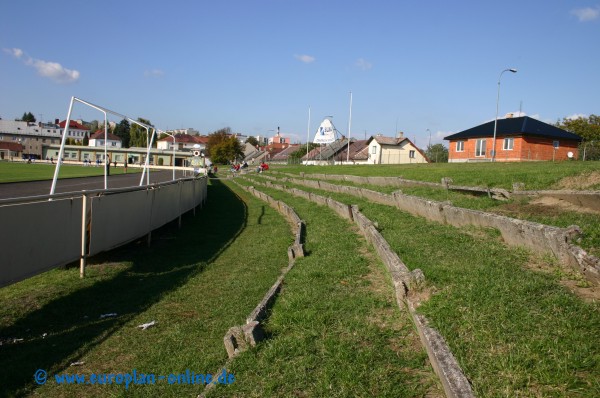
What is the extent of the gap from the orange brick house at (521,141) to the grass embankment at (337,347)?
36051 millimetres

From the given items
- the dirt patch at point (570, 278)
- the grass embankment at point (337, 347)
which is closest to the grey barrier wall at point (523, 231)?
the dirt patch at point (570, 278)

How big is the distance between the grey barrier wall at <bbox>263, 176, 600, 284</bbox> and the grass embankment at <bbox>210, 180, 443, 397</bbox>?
2.04 m

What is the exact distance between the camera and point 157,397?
14.2 feet

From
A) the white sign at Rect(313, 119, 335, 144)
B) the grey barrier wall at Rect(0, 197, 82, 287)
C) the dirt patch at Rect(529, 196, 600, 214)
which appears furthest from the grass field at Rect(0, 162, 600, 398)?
the white sign at Rect(313, 119, 335, 144)

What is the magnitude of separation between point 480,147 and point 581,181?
3562 centimetres

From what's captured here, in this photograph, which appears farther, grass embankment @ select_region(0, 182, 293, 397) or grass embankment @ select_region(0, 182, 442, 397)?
Result: grass embankment @ select_region(0, 182, 293, 397)

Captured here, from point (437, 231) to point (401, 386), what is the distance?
543cm

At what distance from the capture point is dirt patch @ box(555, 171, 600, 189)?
36.0ft

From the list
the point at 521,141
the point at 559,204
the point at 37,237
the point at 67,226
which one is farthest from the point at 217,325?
the point at 521,141

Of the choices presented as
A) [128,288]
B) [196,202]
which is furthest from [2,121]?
[128,288]

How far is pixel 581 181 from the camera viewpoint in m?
11.5

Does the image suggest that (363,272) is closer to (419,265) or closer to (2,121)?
(419,265)

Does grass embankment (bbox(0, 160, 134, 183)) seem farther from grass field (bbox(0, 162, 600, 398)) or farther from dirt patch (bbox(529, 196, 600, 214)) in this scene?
dirt patch (bbox(529, 196, 600, 214))

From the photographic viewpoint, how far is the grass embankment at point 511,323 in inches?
132
